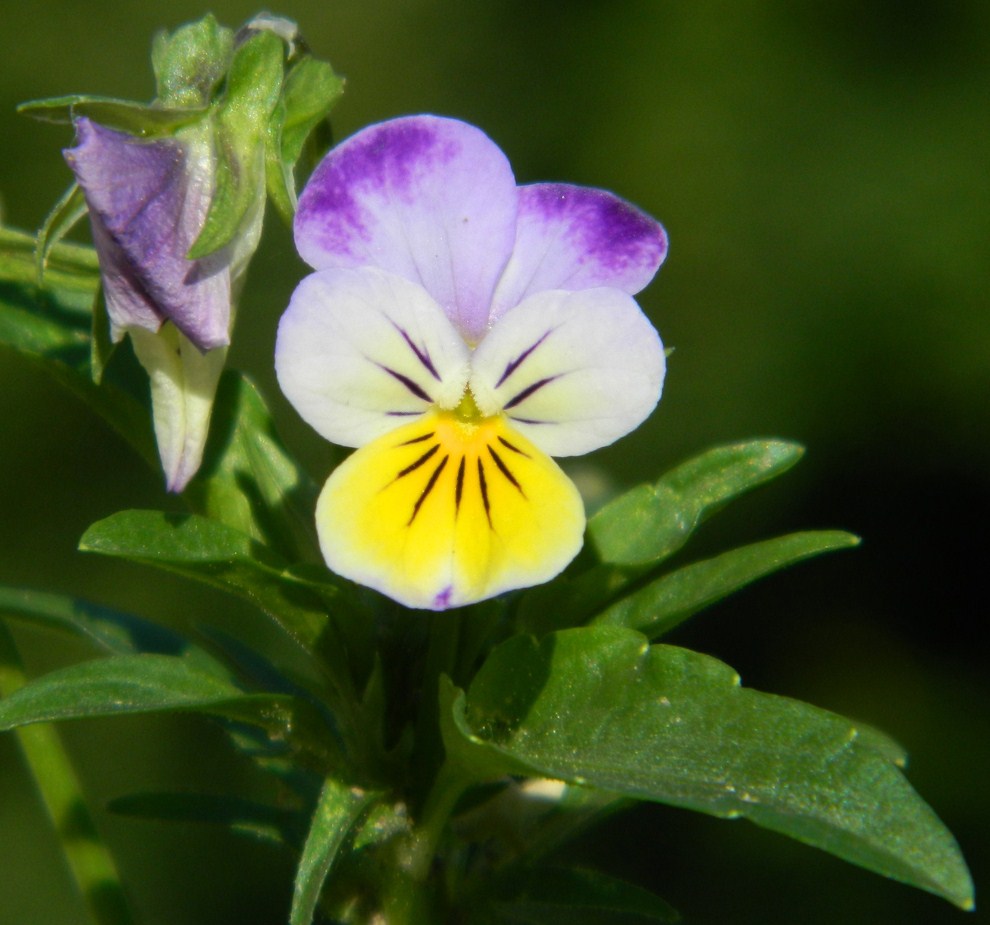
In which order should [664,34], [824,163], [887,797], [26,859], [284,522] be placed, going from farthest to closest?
[664,34] → [824,163] → [26,859] → [284,522] → [887,797]

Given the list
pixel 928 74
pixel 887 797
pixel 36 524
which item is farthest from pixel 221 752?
pixel 887 797

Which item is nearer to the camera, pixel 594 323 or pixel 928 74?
pixel 594 323

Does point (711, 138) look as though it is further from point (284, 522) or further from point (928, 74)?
point (284, 522)

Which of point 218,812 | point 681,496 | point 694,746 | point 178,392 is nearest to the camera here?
point 694,746

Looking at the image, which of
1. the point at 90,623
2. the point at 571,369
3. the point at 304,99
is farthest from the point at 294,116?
the point at 90,623

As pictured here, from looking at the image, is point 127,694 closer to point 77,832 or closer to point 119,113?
point 77,832

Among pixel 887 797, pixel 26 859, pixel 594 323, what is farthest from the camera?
pixel 26 859
